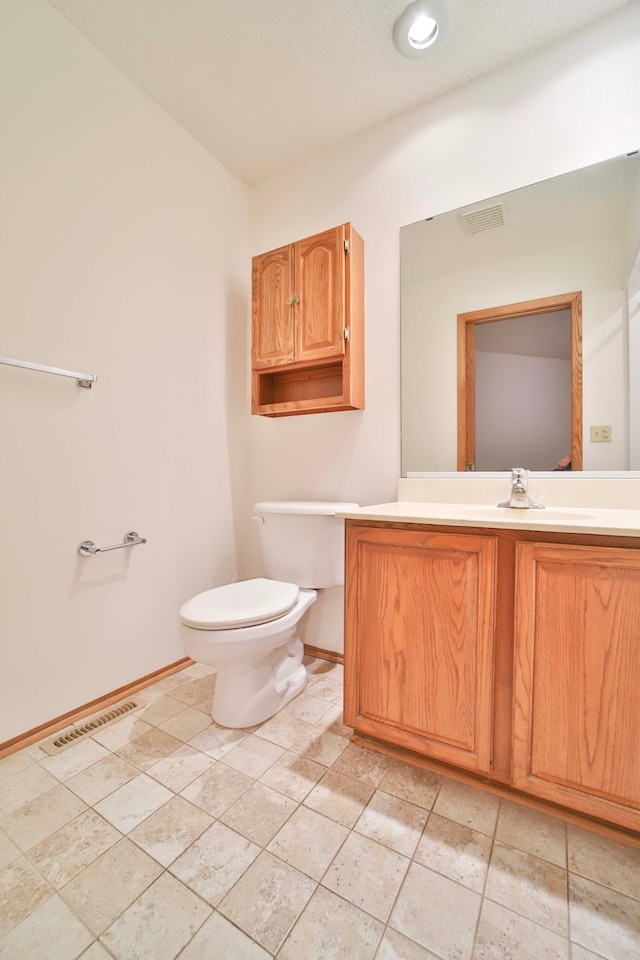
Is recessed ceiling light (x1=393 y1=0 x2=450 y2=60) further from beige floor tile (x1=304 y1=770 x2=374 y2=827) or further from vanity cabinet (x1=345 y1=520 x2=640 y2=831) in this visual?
beige floor tile (x1=304 y1=770 x2=374 y2=827)

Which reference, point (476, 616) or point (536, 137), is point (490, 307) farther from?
point (476, 616)

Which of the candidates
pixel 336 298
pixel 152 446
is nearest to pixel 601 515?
pixel 336 298

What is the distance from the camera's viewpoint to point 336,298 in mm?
1690

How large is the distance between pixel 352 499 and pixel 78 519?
1102 millimetres

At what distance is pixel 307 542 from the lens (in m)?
1.71

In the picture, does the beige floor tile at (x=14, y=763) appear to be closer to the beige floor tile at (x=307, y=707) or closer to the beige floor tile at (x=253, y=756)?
the beige floor tile at (x=253, y=756)

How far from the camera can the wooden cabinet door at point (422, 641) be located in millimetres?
1043

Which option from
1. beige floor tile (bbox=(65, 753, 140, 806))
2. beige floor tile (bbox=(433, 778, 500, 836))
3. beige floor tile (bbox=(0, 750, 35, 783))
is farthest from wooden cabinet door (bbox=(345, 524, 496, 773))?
beige floor tile (bbox=(0, 750, 35, 783))

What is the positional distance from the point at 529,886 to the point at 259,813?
2.07 feet

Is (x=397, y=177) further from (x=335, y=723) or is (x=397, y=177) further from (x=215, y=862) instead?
(x=215, y=862)

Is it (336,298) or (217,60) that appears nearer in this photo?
(217,60)

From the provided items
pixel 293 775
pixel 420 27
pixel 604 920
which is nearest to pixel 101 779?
pixel 293 775

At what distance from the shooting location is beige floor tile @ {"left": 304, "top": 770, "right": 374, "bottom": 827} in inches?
41.0

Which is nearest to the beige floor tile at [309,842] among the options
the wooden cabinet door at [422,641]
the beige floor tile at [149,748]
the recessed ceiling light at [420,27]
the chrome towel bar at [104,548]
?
the wooden cabinet door at [422,641]
